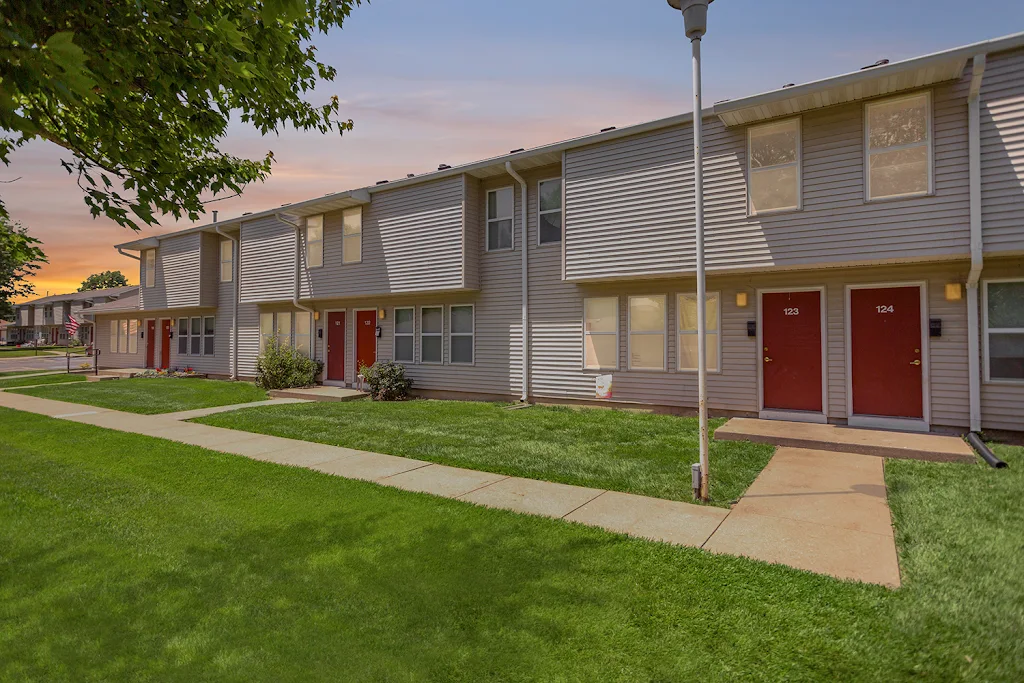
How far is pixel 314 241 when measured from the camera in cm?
1633

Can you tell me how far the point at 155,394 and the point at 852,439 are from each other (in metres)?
17.3

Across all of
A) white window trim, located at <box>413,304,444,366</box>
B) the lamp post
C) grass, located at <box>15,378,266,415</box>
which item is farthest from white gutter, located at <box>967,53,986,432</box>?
grass, located at <box>15,378,266,415</box>

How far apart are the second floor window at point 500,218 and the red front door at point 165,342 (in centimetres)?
1778

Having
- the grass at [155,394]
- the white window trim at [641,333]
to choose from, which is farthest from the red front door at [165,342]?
the white window trim at [641,333]

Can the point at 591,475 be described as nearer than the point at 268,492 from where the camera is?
No

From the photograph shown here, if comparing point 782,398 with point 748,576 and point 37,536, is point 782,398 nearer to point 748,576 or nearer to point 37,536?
point 748,576

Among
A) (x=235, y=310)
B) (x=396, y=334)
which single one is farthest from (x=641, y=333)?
(x=235, y=310)

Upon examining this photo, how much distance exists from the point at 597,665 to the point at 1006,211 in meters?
8.92

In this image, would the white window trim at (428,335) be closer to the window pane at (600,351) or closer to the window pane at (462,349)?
the window pane at (462,349)

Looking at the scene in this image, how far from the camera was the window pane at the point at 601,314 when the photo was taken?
37.3 ft

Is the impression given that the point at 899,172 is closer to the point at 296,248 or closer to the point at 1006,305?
the point at 1006,305

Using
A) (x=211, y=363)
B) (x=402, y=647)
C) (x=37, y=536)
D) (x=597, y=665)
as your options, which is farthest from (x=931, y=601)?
(x=211, y=363)

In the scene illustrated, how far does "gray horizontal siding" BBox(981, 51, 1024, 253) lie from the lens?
7.17 metres

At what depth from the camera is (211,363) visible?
20.3 m
